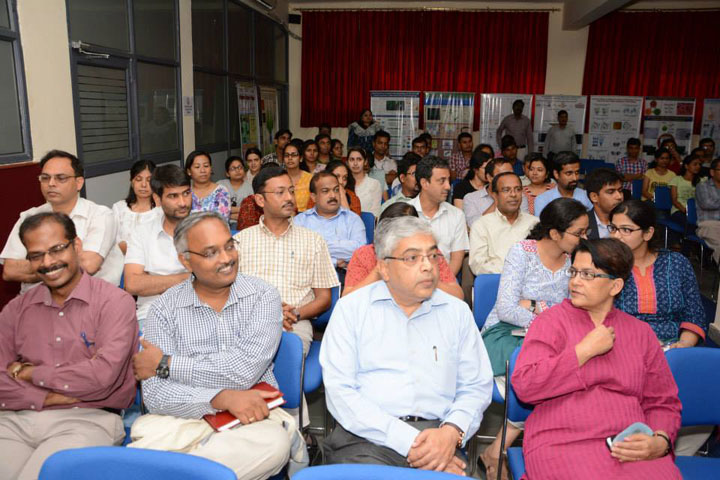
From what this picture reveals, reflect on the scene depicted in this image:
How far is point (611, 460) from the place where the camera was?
71.4 inches

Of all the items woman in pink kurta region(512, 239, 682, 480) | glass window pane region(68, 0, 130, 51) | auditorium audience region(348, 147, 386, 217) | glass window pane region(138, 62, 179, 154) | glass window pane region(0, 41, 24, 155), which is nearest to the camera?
woman in pink kurta region(512, 239, 682, 480)

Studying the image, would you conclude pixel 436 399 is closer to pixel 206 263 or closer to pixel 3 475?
pixel 206 263

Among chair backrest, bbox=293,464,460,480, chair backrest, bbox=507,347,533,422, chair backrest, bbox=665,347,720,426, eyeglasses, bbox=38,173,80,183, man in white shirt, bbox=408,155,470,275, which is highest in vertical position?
eyeglasses, bbox=38,173,80,183

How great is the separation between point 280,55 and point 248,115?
103 inches

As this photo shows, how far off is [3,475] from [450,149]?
10087 millimetres

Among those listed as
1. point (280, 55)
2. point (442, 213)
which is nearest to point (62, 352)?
point (442, 213)

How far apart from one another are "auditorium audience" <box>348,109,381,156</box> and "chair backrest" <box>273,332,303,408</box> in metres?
8.12

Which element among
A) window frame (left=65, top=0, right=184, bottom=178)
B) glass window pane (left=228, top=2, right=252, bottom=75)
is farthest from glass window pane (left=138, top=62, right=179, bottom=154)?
glass window pane (left=228, top=2, right=252, bottom=75)

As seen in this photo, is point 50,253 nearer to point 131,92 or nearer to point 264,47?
point 131,92

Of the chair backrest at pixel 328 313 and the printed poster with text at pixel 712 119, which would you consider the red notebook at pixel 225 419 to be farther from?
the printed poster with text at pixel 712 119

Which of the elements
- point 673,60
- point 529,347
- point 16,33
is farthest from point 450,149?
point 529,347

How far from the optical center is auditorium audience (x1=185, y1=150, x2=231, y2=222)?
4.85 m

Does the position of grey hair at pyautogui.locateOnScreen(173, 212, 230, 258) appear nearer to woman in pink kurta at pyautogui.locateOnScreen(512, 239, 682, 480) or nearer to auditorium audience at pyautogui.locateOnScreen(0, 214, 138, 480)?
auditorium audience at pyautogui.locateOnScreen(0, 214, 138, 480)

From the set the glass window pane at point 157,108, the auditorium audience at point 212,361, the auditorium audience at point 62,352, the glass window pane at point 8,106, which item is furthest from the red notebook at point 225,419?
the glass window pane at point 157,108
